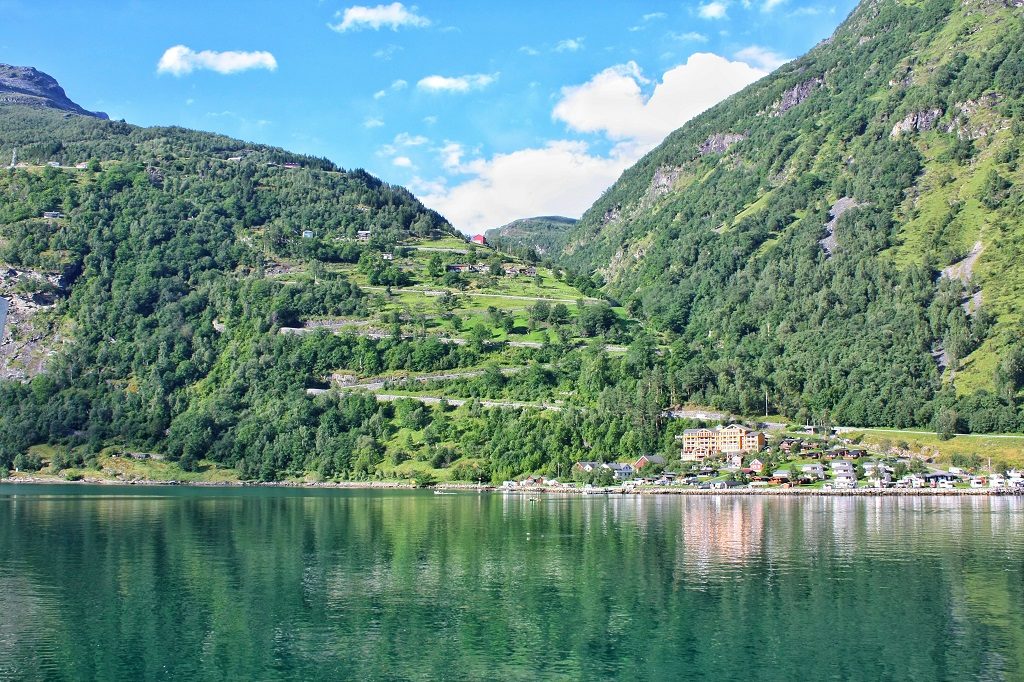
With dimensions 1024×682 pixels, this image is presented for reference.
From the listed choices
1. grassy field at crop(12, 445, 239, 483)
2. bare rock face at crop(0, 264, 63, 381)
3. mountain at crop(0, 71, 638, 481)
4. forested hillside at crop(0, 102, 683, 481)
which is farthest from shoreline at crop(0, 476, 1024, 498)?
bare rock face at crop(0, 264, 63, 381)

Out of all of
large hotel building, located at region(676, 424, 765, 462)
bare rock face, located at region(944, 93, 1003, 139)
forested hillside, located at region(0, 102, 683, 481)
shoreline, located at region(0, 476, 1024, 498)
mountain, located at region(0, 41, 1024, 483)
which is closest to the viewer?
shoreline, located at region(0, 476, 1024, 498)

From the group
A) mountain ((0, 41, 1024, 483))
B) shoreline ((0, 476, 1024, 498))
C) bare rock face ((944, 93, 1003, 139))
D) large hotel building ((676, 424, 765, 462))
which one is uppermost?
bare rock face ((944, 93, 1003, 139))

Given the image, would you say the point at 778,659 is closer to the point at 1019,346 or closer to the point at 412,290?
the point at 1019,346

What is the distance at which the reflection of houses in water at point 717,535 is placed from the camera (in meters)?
55.7

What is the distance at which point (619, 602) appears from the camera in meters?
45.0

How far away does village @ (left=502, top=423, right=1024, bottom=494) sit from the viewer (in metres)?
116

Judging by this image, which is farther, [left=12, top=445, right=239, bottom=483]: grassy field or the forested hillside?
[left=12, top=445, right=239, bottom=483]: grassy field

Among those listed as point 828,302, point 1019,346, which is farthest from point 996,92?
point 1019,346

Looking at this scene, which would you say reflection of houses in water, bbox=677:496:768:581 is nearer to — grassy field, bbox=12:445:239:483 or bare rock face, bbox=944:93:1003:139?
grassy field, bbox=12:445:239:483

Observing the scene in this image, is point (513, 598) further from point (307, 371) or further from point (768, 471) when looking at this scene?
point (307, 371)

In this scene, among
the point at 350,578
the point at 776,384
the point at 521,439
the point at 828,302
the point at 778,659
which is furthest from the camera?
the point at 828,302

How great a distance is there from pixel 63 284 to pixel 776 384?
131688mm

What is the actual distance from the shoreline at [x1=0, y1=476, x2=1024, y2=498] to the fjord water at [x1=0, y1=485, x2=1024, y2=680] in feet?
102

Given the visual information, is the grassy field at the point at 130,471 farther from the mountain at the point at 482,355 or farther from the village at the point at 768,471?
the village at the point at 768,471
